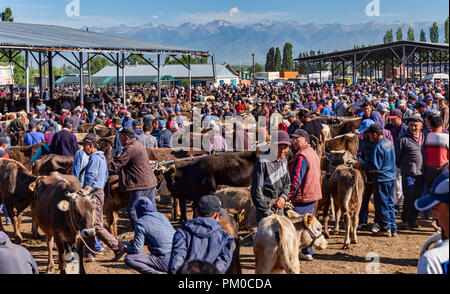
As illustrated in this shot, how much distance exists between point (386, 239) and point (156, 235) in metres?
4.65

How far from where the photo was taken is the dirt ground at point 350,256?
7887 millimetres

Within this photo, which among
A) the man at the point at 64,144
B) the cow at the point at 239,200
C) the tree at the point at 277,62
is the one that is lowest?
the cow at the point at 239,200

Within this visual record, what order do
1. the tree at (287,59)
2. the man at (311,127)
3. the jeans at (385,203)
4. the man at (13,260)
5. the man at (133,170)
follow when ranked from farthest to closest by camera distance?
the tree at (287,59) → the man at (311,127) → the jeans at (385,203) → the man at (133,170) → the man at (13,260)

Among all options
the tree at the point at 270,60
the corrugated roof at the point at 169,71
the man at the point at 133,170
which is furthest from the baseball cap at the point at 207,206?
the tree at the point at 270,60

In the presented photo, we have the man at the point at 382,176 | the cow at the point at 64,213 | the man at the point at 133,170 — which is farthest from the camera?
the man at the point at 382,176

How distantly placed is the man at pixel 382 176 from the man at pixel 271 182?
104 inches

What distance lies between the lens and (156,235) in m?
6.28

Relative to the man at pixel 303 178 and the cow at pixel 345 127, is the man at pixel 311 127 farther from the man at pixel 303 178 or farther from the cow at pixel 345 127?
the man at pixel 303 178

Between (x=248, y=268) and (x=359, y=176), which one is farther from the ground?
(x=359, y=176)

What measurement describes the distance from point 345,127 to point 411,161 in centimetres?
616

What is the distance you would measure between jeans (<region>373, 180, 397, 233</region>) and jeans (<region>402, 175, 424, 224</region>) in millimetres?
569

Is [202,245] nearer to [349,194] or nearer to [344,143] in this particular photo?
[349,194]
